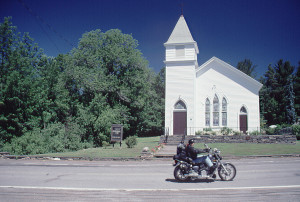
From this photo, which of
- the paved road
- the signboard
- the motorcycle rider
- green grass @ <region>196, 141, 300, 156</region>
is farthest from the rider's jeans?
the signboard

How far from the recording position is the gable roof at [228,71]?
94.1 ft

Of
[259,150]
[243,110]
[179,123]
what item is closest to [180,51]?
[179,123]

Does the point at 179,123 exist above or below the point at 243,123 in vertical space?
below

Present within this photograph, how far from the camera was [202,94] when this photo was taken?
95.8ft

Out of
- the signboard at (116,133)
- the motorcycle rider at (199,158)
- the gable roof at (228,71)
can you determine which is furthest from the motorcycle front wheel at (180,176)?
the gable roof at (228,71)

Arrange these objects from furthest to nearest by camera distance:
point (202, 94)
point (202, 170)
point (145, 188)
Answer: point (202, 94), point (202, 170), point (145, 188)

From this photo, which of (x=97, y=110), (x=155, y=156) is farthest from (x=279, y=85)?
(x=155, y=156)

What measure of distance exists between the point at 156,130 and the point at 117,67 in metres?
17.3

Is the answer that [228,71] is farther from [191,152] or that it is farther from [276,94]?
[276,94]

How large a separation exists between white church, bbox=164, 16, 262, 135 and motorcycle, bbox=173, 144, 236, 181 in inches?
725

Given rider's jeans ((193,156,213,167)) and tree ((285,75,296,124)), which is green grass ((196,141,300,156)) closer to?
rider's jeans ((193,156,213,167))

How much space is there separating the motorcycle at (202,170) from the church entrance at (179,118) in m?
18.8

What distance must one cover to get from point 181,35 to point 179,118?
10.2 m

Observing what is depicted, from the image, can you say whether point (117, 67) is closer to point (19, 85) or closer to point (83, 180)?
point (19, 85)
